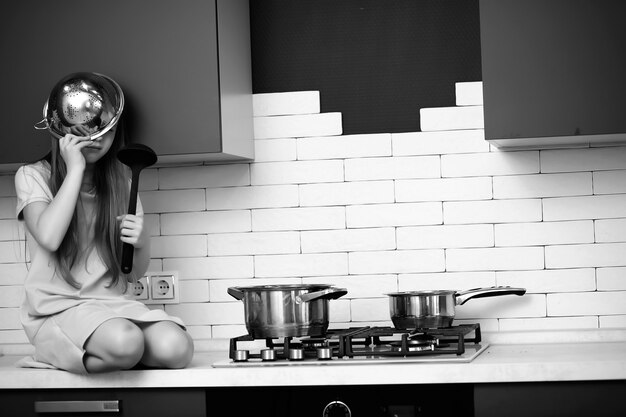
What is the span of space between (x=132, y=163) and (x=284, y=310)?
0.59 m

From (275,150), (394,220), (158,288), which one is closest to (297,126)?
(275,150)

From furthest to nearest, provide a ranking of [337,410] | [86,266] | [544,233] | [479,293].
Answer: [544,233] < [479,293] < [86,266] < [337,410]

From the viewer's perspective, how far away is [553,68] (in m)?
2.63

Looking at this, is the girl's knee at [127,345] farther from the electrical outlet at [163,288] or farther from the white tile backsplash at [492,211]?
the white tile backsplash at [492,211]

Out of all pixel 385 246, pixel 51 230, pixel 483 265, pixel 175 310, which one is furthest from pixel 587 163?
pixel 51 230

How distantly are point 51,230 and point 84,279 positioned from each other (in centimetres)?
23

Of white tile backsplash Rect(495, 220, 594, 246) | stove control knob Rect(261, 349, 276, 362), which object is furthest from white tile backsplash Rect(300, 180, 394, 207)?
stove control knob Rect(261, 349, 276, 362)

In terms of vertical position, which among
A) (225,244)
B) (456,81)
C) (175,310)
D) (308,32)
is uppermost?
(308,32)

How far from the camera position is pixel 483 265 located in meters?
3.04

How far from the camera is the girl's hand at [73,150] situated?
2604 mm

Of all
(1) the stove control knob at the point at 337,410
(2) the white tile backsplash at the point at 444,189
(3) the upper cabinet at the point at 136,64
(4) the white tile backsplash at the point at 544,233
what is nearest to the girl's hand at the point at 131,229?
(3) the upper cabinet at the point at 136,64

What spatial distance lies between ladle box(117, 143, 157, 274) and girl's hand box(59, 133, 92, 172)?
0.11m

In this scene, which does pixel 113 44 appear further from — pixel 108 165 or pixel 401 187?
pixel 401 187

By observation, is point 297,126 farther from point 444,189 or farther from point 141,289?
point 141,289
